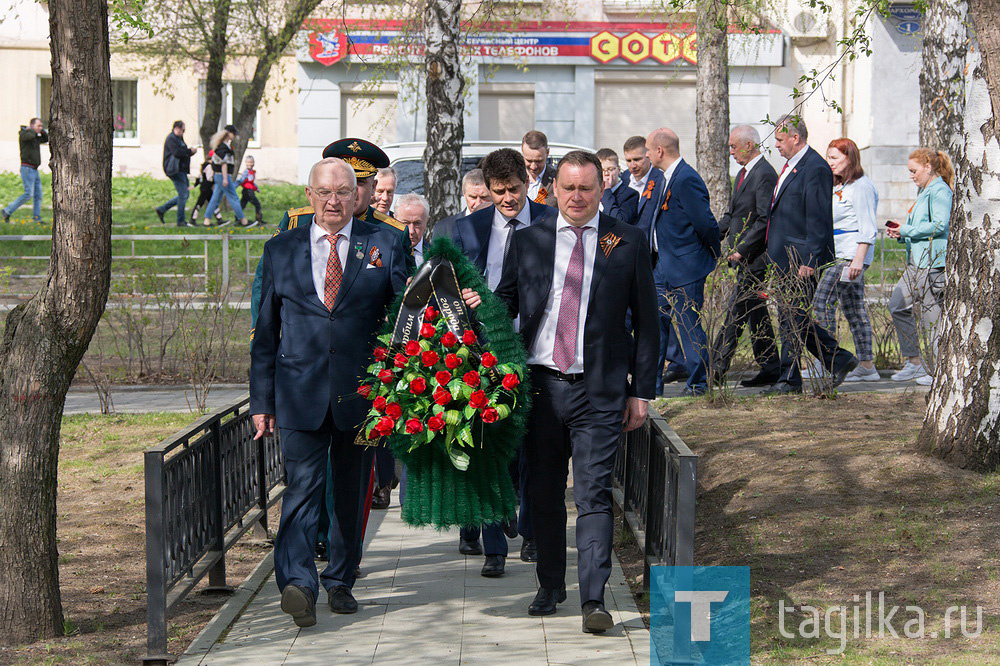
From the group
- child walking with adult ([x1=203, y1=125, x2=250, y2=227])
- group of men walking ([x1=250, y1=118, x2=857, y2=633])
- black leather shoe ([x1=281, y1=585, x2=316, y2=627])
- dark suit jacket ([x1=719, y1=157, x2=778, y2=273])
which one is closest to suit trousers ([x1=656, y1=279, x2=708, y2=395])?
dark suit jacket ([x1=719, y1=157, x2=778, y2=273])

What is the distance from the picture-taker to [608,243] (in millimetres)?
5398

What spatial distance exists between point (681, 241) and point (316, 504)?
5.14m

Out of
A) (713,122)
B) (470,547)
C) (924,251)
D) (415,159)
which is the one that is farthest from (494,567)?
(415,159)

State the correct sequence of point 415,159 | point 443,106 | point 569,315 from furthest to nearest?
1. point 415,159
2. point 443,106
3. point 569,315

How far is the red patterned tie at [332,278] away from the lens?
5473mm

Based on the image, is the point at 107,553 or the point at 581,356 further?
the point at 107,553

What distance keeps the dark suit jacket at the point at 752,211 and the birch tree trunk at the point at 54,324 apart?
5.83 metres

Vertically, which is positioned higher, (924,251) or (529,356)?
(924,251)

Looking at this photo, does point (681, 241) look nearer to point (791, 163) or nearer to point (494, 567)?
point (791, 163)

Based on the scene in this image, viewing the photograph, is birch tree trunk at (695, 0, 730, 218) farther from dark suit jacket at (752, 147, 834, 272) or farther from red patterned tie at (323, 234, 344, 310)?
red patterned tie at (323, 234, 344, 310)

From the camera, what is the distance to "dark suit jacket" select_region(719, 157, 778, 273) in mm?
9898

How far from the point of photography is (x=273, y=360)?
5520 millimetres

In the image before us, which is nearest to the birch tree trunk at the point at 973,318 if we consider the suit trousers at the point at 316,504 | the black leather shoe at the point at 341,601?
the suit trousers at the point at 316,504

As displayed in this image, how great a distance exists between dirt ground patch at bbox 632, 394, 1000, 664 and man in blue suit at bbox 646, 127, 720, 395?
1199mm
